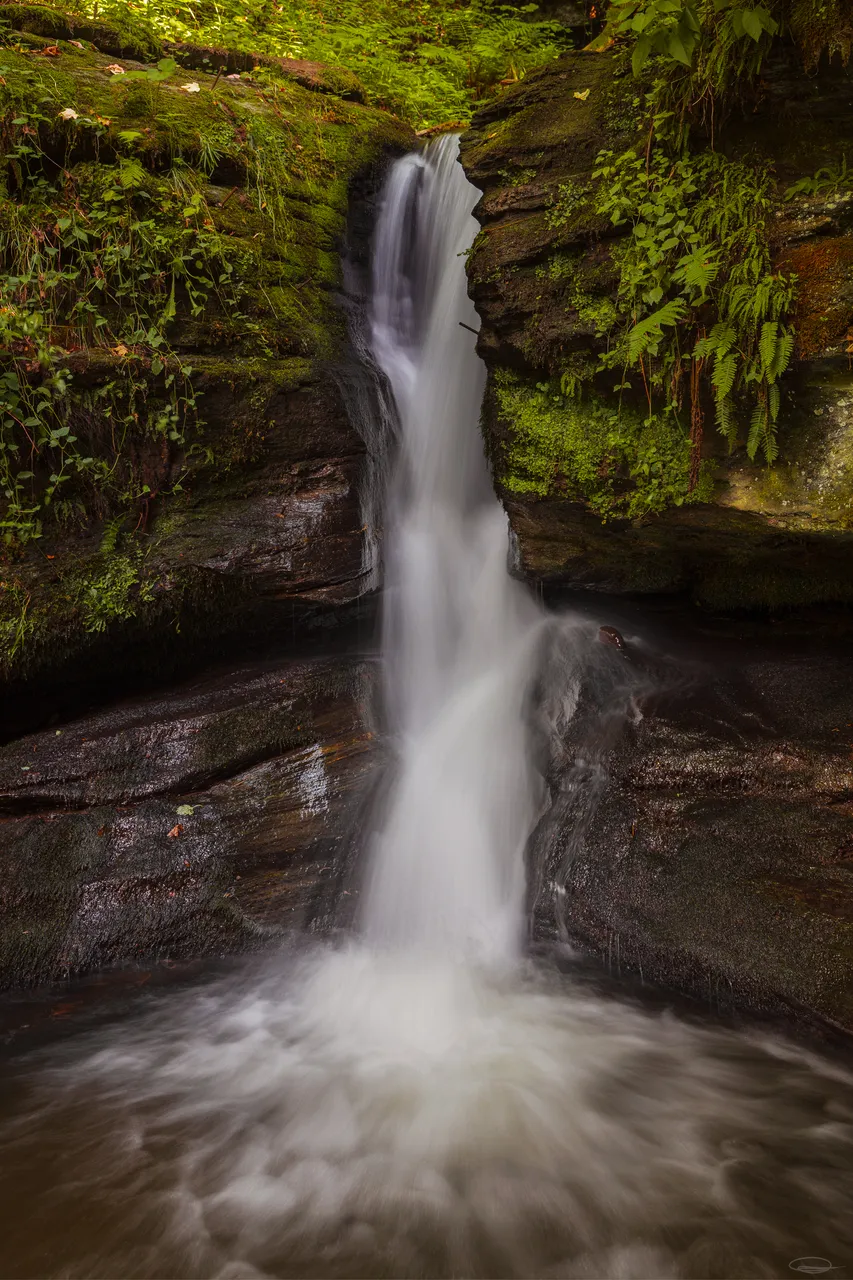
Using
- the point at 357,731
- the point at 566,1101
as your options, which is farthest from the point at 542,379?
the point at 566,1101

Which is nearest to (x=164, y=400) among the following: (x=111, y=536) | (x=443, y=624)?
(x=111, y=536)

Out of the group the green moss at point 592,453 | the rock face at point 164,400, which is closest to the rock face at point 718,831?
the green moss at point 592,453

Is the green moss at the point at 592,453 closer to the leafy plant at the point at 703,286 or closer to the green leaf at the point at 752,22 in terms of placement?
the leafy plant at the point at 703,286

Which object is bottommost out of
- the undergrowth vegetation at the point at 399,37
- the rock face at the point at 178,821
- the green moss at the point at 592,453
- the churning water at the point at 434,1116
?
the churning water at the point at 434,1116

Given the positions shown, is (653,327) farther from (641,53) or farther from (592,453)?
(641,53)

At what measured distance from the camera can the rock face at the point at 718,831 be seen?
3.27 m

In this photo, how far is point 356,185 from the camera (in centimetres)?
611

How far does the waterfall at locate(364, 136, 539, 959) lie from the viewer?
4.29 metres

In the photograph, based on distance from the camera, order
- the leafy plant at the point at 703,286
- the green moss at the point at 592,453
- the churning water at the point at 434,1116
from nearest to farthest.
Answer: the churning water at the point at 434,1116 < the leafy plant at the point at 703,286 < the green moss at the point at 592,453

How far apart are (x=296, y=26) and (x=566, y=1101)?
10.3 metres

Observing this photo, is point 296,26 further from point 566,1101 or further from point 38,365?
point 566,1101

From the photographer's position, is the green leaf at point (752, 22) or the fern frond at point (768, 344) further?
the fern frond at point (768, 344)

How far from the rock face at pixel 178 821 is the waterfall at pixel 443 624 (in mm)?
439

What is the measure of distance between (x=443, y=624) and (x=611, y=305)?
2446 mm
